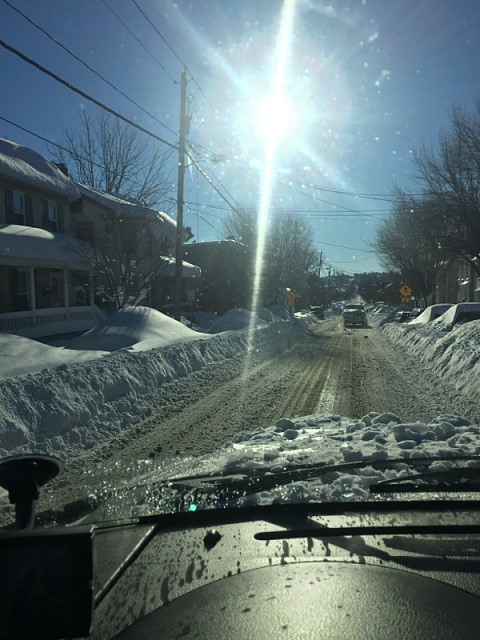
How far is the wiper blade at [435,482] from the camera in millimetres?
3592

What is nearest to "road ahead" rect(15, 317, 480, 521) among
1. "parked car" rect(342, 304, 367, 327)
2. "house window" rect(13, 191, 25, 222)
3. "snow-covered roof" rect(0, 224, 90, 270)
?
"snow-covered roof" rect(0, 224, 90, 270)

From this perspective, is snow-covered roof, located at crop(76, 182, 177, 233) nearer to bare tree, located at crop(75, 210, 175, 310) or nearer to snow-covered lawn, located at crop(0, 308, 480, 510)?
bare tree, located at crop(75, 210, 175, 310)

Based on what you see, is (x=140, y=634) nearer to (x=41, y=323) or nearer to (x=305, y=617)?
(x=305, y=617)

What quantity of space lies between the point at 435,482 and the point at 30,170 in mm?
21754

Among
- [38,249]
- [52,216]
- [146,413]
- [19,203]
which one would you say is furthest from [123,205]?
[146,413]

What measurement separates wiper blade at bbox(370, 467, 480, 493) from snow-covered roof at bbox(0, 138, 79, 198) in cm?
1971

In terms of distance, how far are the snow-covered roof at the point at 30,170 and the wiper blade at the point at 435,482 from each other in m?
19.7

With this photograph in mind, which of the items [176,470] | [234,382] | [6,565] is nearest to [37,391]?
[176,470]

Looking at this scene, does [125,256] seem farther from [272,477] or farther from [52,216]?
[272,477]

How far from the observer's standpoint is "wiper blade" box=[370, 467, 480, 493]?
3592mm

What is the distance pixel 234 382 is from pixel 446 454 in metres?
8.03

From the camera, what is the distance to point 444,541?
2.76 m

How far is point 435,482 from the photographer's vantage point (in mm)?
3736

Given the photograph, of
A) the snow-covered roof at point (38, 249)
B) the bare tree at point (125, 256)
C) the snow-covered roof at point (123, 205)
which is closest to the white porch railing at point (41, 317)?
the snow-covered roof at point (38, 249)
